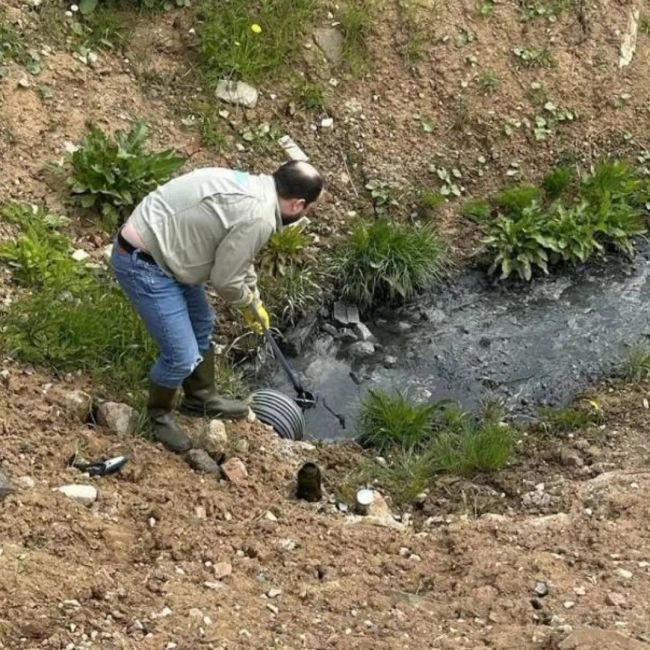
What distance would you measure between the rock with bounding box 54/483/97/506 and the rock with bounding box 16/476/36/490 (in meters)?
0.11

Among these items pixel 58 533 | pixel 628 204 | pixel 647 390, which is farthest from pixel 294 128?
pixel 58 533

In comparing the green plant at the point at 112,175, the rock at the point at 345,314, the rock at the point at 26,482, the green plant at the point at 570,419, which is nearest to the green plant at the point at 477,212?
the rock at the point at 345,314

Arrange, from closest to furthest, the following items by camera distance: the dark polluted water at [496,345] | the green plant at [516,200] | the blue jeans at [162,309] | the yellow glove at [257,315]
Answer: the blue jeans at [162,309], the yellow glove at [257,315], the dark polluted water at [496,345], the green plant at [516,200]

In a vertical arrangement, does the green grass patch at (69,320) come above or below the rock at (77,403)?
above

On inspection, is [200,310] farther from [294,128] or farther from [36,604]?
[294,128]

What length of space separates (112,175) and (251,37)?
202 cm

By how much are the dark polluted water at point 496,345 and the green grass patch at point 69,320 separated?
2.91 ft

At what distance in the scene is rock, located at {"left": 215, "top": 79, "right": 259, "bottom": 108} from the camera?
7656 mm

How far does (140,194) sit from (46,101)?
1108 millimetres

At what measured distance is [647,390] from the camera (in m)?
6.42

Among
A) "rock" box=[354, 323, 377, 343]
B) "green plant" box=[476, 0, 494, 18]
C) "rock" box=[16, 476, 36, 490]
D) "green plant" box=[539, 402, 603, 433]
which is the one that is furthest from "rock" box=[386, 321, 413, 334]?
"rock" box=[16, 476, 36, 490]

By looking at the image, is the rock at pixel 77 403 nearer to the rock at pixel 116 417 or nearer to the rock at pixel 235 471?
the rock at pixel 116 417

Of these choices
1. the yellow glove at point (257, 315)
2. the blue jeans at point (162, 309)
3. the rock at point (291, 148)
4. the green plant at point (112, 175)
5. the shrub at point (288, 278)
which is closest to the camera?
the blue jeans at point (162, 309)

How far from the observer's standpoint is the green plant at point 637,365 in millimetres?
6625
